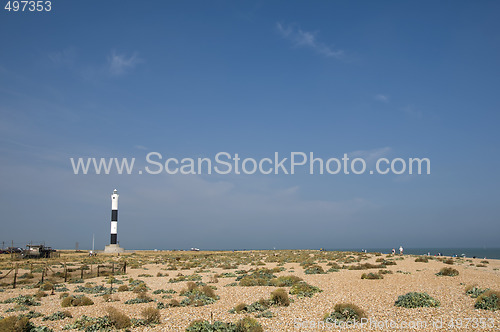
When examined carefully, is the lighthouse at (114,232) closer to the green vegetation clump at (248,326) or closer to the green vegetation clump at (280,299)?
the green vegetation clump at (280,299)

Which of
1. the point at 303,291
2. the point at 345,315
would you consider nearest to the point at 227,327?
the point at 345,315

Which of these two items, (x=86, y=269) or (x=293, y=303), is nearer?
(x=293, y=303)

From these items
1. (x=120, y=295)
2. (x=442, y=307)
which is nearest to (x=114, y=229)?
(x=120, y=295)

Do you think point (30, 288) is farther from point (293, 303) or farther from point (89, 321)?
point (293, 303)

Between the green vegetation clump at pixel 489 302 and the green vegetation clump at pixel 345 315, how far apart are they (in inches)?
196

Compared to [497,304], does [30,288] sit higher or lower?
lower

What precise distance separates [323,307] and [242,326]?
18.0ft

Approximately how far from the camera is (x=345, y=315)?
14.5m

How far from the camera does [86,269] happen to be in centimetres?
4300

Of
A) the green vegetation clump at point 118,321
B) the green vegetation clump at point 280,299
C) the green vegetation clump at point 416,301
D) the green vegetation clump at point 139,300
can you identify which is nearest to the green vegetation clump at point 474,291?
the green vegetation clump at point 416,301

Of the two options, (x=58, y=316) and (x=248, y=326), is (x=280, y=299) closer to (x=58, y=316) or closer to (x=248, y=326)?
(x=248, y=326)

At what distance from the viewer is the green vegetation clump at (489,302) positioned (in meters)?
14.6

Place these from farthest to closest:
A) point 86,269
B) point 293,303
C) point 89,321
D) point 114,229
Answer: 1. point 114,229
2. point 86,269
3. point 293,303
4. point 89,321

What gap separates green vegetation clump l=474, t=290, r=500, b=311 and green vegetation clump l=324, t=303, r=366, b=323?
4.99m
